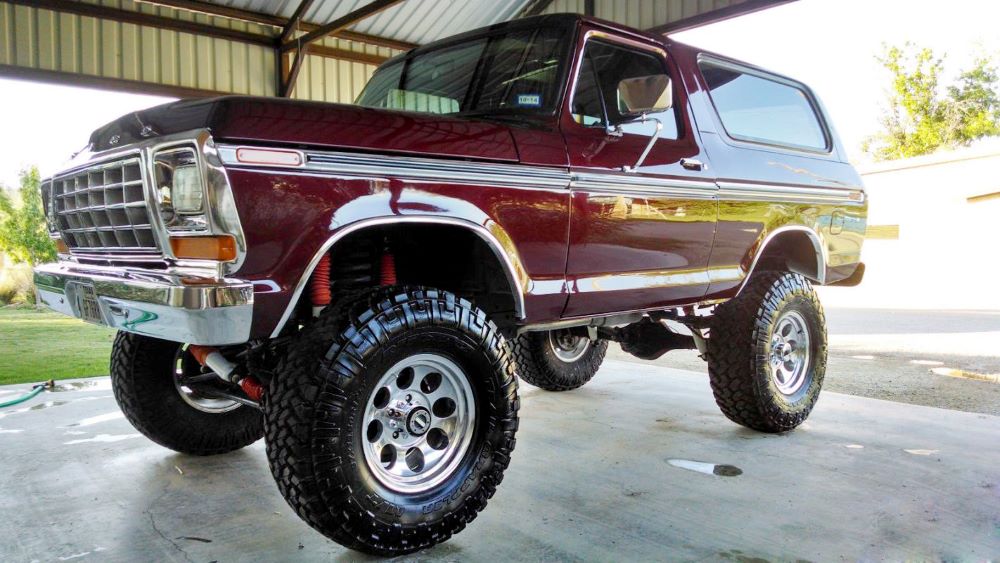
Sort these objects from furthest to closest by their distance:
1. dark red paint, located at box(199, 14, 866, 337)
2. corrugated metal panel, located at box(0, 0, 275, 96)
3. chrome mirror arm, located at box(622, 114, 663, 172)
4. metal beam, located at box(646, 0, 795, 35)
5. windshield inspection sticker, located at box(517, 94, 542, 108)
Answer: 1. corrugated metal panel, located at box(0, 0, 275, 96)
2. metal beam, located at box(646, 0, 795, 35)
3. chrome mirror arm, located at box(622, 114, 663, 172)
4. windshield inspection sticker, located at box(517, 94, 542, 108)
5. dark red paint, located at box(199, 14, 866, 337)

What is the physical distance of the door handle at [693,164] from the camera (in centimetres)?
353

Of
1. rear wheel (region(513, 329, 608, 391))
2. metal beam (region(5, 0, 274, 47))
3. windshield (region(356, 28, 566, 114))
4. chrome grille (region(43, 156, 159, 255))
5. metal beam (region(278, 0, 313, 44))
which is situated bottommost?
rear wheel (region(513, 329, 608, 391))

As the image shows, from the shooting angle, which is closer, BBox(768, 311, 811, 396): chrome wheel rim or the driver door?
the driver door

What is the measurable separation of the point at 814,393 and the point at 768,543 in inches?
81.3

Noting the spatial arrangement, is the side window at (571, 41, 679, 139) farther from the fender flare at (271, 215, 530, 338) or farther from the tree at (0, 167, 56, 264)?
the tree at (0, 167, 56, 264)

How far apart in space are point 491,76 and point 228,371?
5.55ft

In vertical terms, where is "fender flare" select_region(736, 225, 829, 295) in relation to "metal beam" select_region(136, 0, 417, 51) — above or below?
below

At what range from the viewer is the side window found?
10.3ft

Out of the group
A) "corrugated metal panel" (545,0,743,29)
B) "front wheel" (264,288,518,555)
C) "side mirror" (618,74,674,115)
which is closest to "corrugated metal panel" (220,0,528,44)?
"corrugated metal panel" (545,0,743,29)

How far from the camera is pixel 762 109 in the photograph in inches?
169

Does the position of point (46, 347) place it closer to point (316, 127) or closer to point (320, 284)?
point (320, 284)

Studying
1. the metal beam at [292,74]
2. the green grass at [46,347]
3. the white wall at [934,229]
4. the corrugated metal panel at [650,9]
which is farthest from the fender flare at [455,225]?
the white wall at [934,229]

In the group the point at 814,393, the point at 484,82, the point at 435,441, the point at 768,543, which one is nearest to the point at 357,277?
the point at 435,441

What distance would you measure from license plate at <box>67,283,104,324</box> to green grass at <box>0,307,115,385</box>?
3.68 meters
